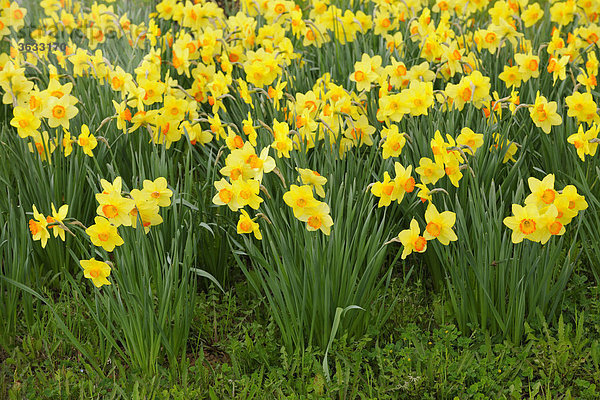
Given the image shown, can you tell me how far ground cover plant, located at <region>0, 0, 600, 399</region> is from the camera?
197cm

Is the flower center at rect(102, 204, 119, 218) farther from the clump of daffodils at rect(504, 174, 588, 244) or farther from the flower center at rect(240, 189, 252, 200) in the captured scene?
the clump of daffodils at rect(504, 174, 588, 244)

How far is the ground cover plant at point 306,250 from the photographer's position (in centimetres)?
197

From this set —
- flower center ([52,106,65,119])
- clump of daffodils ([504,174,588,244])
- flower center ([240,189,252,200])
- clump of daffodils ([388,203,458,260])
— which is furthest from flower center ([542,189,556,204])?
flower center ([52,106,65,119])

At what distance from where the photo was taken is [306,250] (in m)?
1.98

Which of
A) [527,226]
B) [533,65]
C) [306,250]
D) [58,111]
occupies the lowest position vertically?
[306,250]

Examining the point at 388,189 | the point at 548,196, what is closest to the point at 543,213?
the point at 548,196

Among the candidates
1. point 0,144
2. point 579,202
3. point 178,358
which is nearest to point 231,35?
point 0,144

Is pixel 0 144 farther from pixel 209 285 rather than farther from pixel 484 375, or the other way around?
pixel 484 375

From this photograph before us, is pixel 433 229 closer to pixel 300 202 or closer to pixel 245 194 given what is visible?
pixel 300 202

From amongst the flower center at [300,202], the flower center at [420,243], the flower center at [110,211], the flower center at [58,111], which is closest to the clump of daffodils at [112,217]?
the flower center at [110,211]

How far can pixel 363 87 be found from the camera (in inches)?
114

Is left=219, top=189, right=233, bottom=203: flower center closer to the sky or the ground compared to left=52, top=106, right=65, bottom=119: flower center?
closer to the ground

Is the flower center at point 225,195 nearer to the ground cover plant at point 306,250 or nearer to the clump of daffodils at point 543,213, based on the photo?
the ground cover plant at point 306,250

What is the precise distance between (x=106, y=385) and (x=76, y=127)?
4.22 ft
